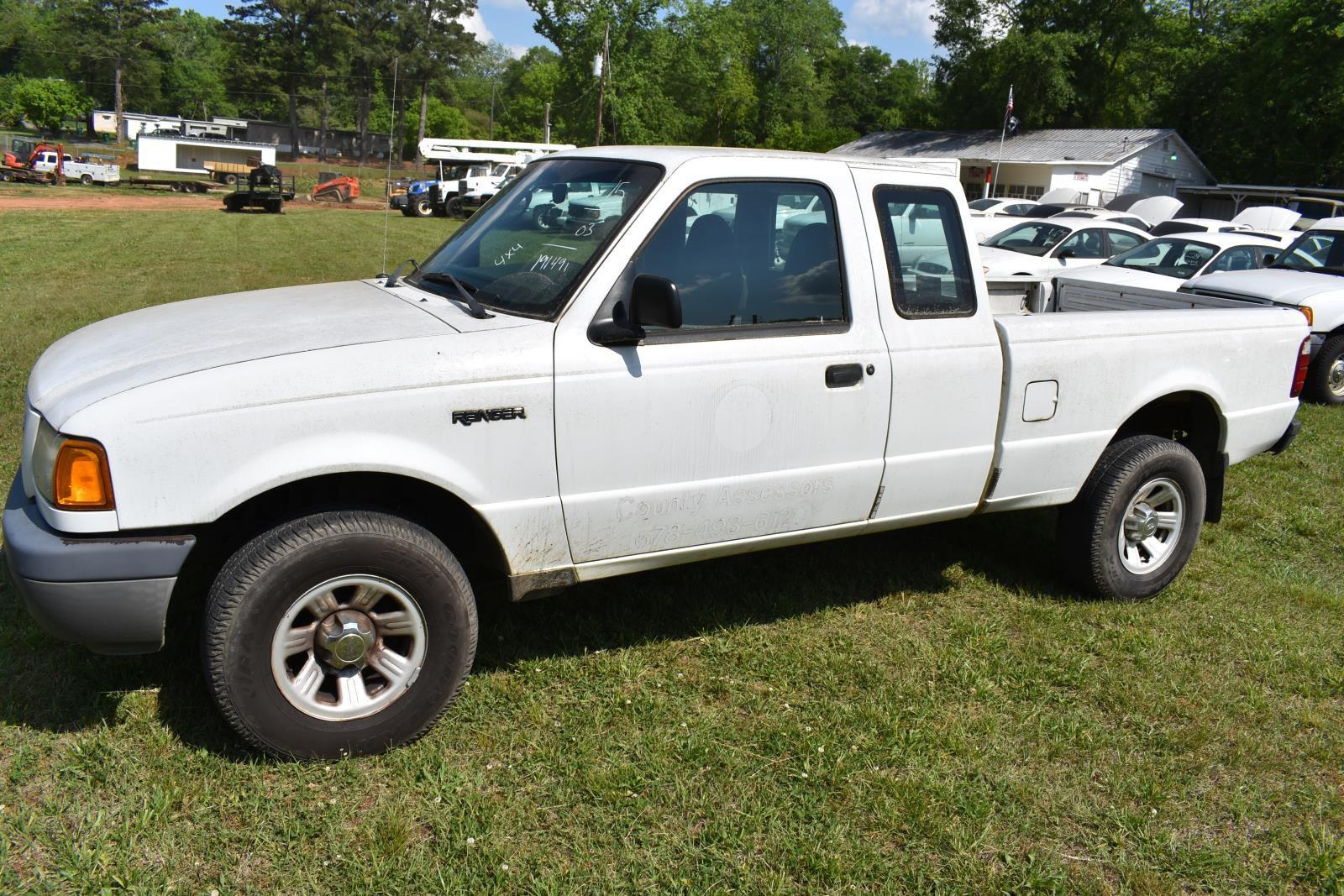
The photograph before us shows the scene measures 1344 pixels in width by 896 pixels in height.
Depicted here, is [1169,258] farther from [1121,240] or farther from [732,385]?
[732,385]

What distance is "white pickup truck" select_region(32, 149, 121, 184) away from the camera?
47.5 metres

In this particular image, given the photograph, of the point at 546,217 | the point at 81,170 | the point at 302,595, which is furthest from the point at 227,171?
the point at 302,595

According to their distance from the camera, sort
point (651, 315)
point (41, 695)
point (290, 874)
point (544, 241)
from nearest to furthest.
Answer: point (290, 874) → point (651, 315) → point (41, 695) → point (544, 241)

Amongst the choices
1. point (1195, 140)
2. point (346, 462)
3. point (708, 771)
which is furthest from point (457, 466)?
point (1195, 140)

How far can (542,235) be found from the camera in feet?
13.2

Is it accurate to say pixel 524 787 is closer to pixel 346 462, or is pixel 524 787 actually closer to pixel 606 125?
pixel 346 462

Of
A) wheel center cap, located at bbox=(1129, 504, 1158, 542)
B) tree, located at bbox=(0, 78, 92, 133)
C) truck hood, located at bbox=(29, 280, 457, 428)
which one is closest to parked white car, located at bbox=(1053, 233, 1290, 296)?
wheel center cap, located at bbox=(1129, 504, 1158, 542)

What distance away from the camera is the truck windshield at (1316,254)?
11.2 m

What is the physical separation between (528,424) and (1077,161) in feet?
155

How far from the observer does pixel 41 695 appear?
12.2ft

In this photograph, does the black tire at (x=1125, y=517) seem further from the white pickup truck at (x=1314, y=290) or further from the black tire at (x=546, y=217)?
the white pickup truck at (x=1314, y=290)

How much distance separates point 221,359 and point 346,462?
0.51 meters

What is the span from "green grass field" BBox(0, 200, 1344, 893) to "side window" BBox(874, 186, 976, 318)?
1479 mm

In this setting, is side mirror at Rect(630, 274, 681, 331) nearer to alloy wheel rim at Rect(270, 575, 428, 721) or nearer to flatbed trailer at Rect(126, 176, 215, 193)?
alloy wheel rim at Rect(270, 575, 428, 721)
